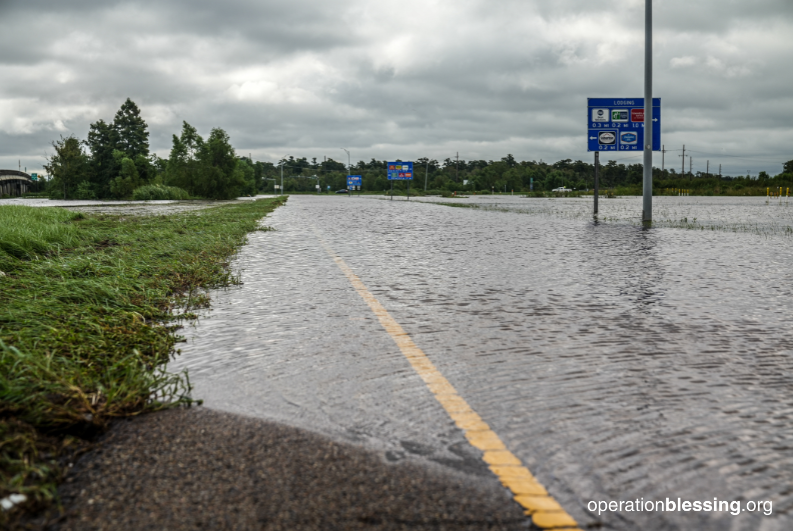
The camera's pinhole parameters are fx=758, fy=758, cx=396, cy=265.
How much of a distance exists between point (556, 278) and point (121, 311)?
5314mm

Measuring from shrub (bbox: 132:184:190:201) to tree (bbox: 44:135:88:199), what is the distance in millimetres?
33465

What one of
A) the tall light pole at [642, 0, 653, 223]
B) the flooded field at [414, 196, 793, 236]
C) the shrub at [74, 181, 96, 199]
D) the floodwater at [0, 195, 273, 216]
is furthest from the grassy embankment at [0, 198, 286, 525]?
the shrub at [74, 181, 96, 199]

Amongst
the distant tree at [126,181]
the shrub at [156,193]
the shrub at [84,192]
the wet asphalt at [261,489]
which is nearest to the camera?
the wet asphalt at [261,489]

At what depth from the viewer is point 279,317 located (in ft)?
22.3

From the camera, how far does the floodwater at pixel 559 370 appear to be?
3.13 metres

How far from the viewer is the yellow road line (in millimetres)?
2688

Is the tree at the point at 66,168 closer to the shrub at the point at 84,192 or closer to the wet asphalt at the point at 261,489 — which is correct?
the shrub at the point at 84,192

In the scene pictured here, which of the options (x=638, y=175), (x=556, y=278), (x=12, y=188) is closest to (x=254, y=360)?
(x=556, y=278)

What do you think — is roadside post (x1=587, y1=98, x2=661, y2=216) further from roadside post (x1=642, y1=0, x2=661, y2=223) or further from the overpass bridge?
the overpass bridge

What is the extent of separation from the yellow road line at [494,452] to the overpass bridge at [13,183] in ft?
412

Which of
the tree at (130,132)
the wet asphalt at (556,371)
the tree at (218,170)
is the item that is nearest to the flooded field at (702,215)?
the wet asphalt at (556,371)

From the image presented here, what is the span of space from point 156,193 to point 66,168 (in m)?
38.1

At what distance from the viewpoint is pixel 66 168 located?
108m

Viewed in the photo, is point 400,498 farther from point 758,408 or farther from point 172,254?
point 172,254
